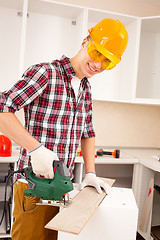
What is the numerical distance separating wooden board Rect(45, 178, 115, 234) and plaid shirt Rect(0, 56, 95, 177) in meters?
0.20

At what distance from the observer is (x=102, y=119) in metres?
3.16

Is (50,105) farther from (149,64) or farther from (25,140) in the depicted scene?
(149,64)

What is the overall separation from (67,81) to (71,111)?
0.15 m

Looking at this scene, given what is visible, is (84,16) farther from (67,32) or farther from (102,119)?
(102,119)

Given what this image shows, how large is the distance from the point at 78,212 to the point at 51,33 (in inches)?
86.7

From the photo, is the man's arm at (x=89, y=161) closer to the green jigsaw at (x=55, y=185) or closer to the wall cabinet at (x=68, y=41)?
the green jigsaw at (x=55, y=185)

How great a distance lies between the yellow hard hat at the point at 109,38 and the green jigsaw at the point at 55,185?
555 millimetres

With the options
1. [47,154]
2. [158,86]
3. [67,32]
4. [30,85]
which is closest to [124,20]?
[67,32]

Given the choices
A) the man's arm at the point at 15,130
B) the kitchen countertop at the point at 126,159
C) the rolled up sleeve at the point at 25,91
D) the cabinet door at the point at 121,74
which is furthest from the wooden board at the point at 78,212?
the cabinet door at the point at 121,74

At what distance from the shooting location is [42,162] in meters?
1.12

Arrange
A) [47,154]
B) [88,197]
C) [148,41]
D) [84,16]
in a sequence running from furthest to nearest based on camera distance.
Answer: [148,41] < [84,16] < [88,197] < [47,154]

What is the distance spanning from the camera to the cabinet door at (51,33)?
2.76 m

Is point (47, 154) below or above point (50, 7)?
below

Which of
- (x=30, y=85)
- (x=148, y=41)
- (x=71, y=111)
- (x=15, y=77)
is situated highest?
(x=148, y=41)
